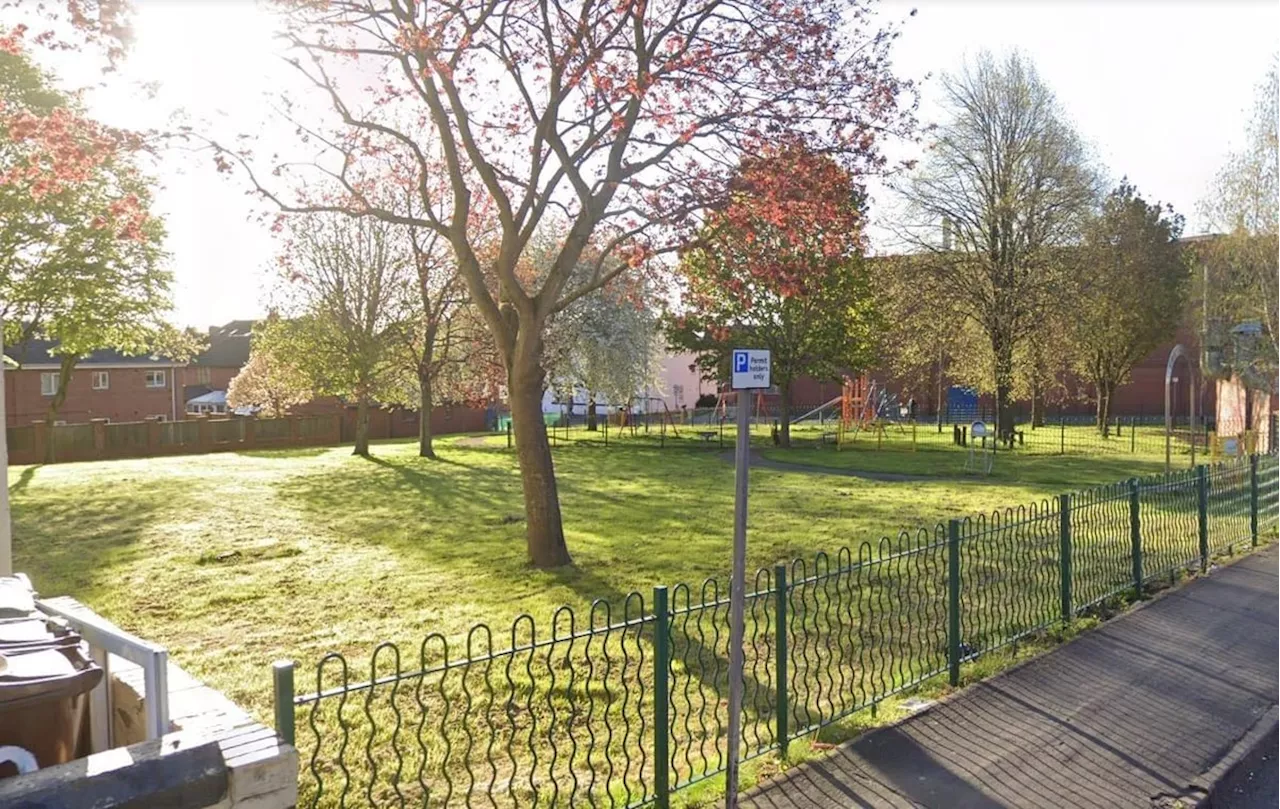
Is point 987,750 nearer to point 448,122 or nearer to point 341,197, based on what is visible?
point 448,122

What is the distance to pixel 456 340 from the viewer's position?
2906 centimetres

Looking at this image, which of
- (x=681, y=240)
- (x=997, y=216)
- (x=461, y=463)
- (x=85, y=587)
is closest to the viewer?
(x=85, y=587)

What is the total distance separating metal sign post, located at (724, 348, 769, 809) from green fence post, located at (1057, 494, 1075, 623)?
14.1 ft

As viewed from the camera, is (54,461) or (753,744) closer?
(753,744)

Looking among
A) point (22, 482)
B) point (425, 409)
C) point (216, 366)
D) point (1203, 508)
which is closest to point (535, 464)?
point (1203, 508)

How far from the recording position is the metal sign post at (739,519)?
12.2 ft

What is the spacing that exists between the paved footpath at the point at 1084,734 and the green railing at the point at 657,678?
366mm

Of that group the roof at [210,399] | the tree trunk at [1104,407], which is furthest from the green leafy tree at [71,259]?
the tree trunk at [1104,407]

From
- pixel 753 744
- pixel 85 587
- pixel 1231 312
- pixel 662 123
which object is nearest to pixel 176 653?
pixel 85 587

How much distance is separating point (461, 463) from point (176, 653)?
1787cm

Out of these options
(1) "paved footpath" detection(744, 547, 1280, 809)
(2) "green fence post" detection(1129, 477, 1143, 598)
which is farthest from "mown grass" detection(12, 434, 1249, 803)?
(2) "green fence post" detection(1129, 477, 1143, 598)

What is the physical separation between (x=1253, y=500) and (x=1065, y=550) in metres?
5.44

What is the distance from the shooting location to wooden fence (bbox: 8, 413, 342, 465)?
2859 cm

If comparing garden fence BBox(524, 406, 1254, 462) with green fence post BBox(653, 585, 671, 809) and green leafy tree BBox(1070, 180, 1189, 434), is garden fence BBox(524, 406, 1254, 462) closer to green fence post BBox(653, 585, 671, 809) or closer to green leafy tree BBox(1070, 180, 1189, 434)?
green leafy tree BBox(1070, 180, 1189, 434)
